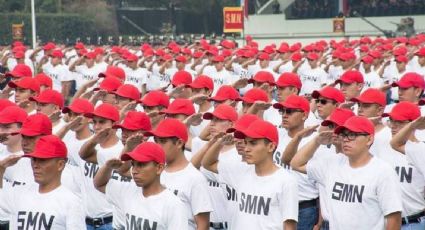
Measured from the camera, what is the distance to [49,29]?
43844mm

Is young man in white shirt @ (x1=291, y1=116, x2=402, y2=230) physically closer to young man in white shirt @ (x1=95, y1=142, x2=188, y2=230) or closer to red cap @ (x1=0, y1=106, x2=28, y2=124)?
young man in white shirt @ (x1=95, y1=142, x2=188, y2=230)

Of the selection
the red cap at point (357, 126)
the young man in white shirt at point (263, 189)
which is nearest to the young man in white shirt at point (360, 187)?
the red cap at point (357, 126)

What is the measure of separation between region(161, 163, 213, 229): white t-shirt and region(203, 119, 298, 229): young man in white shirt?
0.93ft

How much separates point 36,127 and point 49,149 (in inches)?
59.4

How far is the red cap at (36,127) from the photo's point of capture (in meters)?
10.0

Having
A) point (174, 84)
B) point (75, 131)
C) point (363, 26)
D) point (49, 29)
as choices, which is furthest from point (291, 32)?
point (75, 131)

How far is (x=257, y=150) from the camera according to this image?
9.16 metres

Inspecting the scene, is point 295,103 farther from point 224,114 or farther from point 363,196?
point 363,196

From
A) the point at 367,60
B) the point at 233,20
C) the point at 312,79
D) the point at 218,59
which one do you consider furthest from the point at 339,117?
the point at 233,20

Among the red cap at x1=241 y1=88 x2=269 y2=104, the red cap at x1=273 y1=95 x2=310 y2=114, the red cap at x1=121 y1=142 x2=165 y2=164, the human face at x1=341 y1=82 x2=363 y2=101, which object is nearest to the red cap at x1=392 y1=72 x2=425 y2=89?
the human face at x1=341 y1=82 x2=363 y2=101

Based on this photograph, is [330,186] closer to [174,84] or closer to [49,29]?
[174,84]

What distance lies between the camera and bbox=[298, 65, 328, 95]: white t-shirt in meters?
24.1

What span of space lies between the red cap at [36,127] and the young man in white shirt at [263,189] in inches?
69.5

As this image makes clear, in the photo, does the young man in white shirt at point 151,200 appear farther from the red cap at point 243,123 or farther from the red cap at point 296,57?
the red cap at point 296,57
